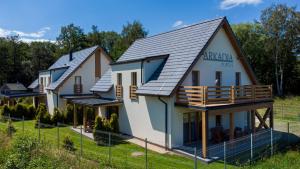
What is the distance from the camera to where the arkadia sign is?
61.1 feet

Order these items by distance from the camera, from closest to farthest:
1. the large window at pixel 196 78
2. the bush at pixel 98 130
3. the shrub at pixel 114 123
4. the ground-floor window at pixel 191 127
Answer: the ground-floor window at pixel 191 127, the large window at pixel 196 78, the bush at pixel 98 130, the shrub at pixel 114 123

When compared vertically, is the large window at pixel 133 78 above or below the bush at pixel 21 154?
above

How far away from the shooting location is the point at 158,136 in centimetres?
1745

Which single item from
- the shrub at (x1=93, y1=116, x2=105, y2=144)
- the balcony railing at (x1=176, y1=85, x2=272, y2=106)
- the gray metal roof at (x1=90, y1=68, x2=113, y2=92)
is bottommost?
the shrub at (x1=93, y1=116, x2=105, y2=144)

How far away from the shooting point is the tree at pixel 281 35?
4406 cm

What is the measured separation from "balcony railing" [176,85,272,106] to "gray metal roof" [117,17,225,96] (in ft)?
3.13

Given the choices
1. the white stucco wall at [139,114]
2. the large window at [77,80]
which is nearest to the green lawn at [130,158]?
the white stucco wall at [139,114]

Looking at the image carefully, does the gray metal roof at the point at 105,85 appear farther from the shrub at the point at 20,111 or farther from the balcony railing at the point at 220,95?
the shrub at the point at 20,111

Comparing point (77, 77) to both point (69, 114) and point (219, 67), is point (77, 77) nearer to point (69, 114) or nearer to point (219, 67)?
point (69, 114)

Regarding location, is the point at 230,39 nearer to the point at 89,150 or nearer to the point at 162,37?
the point at 162,37

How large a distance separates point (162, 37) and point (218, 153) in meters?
10.2

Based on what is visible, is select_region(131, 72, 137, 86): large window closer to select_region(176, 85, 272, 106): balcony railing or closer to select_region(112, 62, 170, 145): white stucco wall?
select_region(112, 62, 170, 145): white stucco wall

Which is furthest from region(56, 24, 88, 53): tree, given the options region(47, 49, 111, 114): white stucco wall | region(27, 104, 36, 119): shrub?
region(27, 104, 36, 119): shrub

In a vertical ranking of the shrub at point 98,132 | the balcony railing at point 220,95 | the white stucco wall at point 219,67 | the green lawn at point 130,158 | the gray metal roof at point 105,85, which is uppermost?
the white stucco wall at point 219,67
